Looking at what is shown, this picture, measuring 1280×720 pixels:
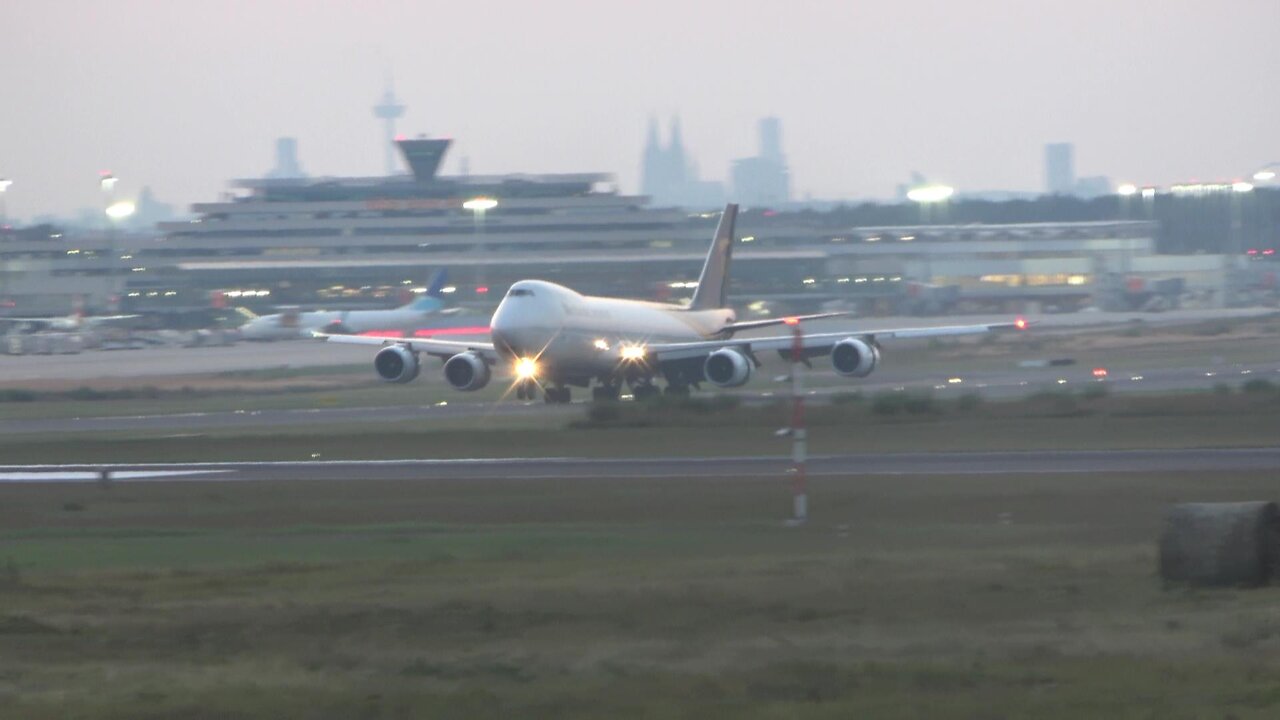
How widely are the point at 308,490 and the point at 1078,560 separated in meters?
14.2

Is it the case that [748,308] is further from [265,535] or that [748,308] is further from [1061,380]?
[265,535]

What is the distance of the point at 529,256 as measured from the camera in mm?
111938

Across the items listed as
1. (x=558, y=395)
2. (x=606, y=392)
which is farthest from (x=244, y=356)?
(x=606, y=392)

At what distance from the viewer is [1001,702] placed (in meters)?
10.3

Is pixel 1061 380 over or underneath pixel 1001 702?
underneath

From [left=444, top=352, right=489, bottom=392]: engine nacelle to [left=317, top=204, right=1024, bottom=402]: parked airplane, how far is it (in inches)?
1.2

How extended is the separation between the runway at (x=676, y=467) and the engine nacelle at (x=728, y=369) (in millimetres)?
17411

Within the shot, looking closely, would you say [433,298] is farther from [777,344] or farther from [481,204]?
[777,344]

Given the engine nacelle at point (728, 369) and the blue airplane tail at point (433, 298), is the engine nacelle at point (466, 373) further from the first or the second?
the blue airplane tail at point (433, 298)

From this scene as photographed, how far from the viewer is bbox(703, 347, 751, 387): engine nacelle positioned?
4969 centimetres

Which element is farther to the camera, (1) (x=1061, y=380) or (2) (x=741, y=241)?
(2) (x=741, y=241)

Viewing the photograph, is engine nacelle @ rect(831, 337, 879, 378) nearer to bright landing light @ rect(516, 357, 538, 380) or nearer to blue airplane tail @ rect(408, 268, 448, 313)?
bright landing light @ rect(516, 357, 538, 380)

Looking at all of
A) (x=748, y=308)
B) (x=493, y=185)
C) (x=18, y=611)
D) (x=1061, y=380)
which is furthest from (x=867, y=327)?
(x=18, y=611)

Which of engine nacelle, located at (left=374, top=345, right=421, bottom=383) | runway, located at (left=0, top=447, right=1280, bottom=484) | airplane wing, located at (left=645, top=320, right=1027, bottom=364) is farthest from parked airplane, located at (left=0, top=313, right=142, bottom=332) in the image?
runway, located at (left=0, top=447, right=1280, bottom=484)
